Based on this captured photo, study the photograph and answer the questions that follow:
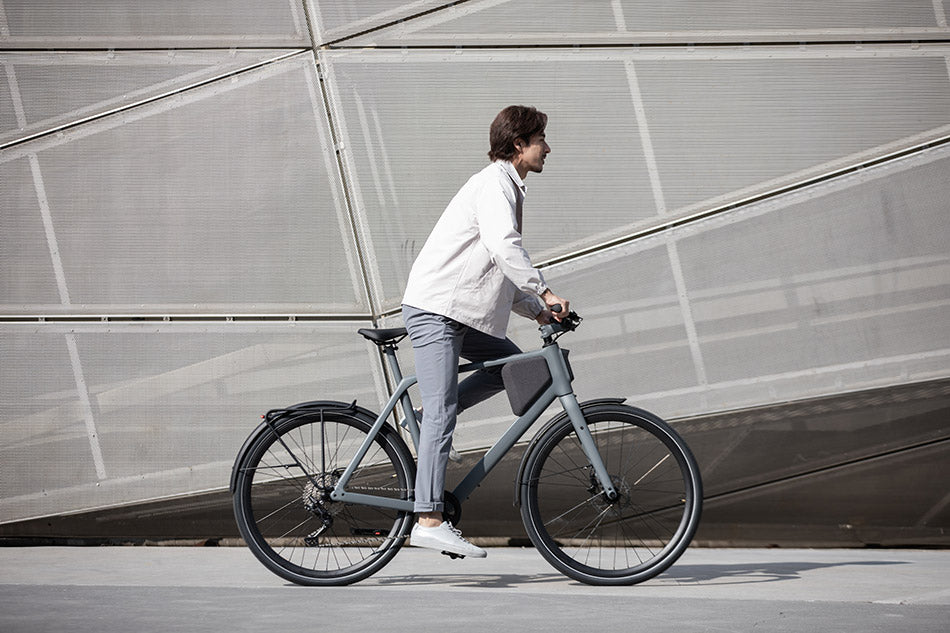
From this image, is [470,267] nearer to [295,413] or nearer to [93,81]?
[295,413]

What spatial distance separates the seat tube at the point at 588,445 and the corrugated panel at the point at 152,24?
103 inches

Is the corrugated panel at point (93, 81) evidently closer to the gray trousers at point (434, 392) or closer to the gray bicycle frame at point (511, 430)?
the gray trousers at point (434, 392)

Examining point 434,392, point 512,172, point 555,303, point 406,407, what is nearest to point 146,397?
point 406,407

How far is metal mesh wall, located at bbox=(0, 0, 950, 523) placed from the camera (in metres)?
5.31

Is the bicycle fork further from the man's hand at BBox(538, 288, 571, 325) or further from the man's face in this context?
the man's face

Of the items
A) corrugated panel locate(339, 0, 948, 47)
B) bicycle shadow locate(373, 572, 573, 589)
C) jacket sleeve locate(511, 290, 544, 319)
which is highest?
corrugated panel locate(339, 0, 948, 47)

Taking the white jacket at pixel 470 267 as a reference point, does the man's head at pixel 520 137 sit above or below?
above

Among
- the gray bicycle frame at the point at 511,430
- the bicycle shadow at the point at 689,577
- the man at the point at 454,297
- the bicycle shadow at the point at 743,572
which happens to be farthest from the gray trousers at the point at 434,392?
the bicycle shadow at the point at 743,572

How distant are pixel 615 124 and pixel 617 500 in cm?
213

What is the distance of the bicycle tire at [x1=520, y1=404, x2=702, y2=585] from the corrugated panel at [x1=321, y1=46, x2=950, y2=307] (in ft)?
4.04

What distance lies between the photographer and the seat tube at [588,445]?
4160mm

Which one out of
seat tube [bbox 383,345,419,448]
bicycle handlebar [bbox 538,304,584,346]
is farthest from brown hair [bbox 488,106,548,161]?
seat tube [bbox 383,345,419,448]

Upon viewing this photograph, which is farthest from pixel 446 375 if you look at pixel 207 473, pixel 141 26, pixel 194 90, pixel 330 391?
pixel 141 26

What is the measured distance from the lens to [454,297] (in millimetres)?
4152
